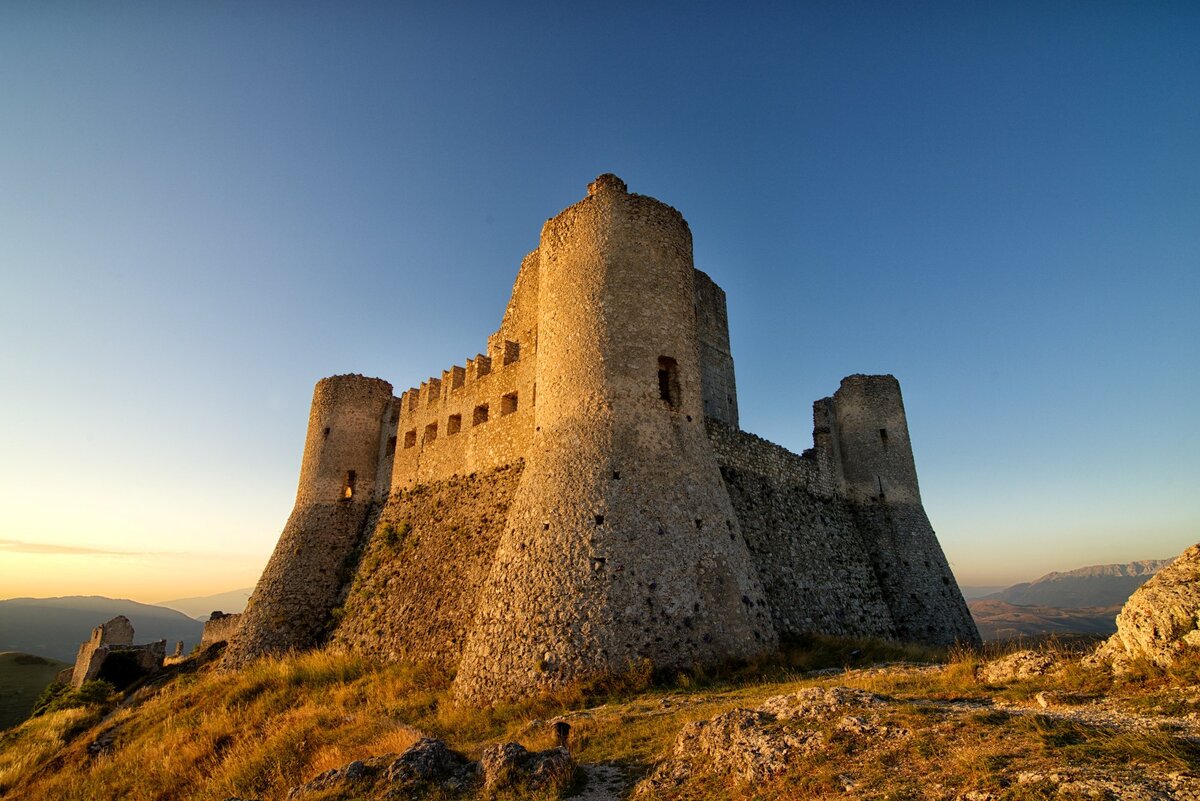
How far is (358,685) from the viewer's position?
13.5m

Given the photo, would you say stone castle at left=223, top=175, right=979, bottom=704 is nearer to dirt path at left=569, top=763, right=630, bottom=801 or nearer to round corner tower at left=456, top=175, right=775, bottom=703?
round corner tower at left=456, top=175, right=775, bottom=703

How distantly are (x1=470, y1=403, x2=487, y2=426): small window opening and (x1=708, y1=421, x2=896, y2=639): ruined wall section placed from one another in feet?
23.5

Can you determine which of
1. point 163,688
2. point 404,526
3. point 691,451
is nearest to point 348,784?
point 691,451

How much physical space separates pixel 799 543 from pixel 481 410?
10.5 metres

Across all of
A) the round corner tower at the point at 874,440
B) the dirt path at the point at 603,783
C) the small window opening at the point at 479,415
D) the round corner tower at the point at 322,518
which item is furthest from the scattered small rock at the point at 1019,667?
the round corner tower at the point at 322,518

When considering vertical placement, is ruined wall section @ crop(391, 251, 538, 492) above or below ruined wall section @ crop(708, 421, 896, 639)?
above

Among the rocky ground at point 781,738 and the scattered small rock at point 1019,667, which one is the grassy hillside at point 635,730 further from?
the scattered small rock at point 1019,667

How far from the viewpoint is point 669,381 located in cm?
1423

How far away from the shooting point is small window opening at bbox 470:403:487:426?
62.3 feet

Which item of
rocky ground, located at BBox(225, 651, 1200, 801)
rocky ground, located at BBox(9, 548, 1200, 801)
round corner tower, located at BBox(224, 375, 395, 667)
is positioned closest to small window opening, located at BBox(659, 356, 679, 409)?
rocky ground, located at BBox(9, 548, 1200, 801)

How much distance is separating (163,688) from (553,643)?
1524 cm

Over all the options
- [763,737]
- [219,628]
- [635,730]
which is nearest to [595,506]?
[635,730]

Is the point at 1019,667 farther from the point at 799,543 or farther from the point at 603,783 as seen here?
the point at 799,543

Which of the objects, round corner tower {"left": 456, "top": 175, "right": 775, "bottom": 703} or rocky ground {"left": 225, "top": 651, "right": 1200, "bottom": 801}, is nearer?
rocky ground {"left": 225, "top": 651, "right": 1200, "bottom": 801}
